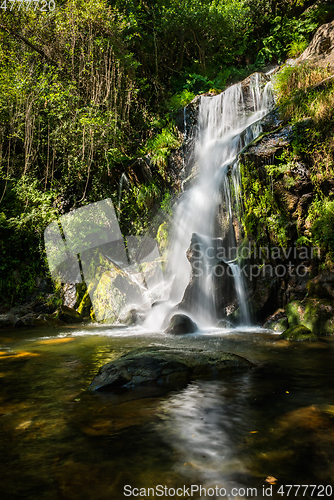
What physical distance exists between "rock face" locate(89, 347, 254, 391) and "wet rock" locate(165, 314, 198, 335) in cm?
284

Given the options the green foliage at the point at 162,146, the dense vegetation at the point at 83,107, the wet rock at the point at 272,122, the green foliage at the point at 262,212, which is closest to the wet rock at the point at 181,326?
the green foliage at the point at 262,212

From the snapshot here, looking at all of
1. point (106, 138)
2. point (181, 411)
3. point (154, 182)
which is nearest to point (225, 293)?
point (181, 411)

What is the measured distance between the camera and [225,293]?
28.2 ft

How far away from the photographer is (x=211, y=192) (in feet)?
35.2

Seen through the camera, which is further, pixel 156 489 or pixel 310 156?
pixel 310 156

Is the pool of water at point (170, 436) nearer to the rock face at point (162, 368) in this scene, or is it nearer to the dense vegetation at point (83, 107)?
the rock face at point (162, 368)

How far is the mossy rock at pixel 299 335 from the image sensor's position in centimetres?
606

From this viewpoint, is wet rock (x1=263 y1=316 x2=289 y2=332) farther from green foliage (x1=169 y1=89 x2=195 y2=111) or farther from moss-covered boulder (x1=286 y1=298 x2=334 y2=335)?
green foliage (x1=169 y1=89 x2=195 y2=111)

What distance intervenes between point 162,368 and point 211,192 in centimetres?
767

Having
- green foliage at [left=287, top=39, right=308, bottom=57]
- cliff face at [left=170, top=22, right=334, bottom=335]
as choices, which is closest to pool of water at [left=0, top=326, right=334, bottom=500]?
cliff face at [left=170, top=22, right=334, bottom=335]

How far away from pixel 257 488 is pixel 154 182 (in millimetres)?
12283

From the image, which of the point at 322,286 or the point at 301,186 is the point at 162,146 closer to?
the point at 301,186

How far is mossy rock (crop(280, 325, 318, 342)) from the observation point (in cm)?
606

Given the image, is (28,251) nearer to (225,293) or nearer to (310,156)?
(225,293)
